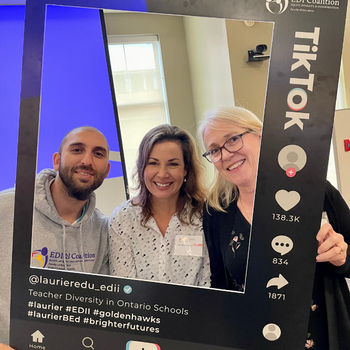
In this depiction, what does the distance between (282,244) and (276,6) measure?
71 cm

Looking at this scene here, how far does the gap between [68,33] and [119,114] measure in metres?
0.31

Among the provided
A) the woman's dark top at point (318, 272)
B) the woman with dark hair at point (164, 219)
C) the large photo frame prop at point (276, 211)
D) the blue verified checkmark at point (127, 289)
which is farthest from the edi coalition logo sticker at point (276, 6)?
the blue verified checkmark at point (127, 289)

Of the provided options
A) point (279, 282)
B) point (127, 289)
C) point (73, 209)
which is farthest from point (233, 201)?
point (73, 209)

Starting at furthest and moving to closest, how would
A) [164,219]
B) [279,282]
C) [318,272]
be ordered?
[318,272]
[164,219]
[279,282]

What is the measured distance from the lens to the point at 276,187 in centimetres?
85

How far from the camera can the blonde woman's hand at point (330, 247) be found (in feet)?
3.01

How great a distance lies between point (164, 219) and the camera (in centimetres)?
94

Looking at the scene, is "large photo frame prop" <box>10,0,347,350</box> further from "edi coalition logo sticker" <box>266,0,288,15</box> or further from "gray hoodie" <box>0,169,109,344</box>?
"gray hoodie" <box>0,169,109,344</box>

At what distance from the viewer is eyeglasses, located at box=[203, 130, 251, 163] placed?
888 millimetres

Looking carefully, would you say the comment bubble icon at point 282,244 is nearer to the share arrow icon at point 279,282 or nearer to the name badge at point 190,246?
the share arrow icon at point 279,282

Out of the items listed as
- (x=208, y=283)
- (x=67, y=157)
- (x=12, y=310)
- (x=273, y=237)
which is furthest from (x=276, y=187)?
(x=12, y=310)

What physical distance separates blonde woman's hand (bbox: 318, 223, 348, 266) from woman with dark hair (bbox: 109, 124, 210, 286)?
375 millimetres

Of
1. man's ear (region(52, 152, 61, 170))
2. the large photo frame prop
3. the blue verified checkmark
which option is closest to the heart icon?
the large photo frame prop

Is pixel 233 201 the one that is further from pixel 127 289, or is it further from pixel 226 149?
pixel 127 289
